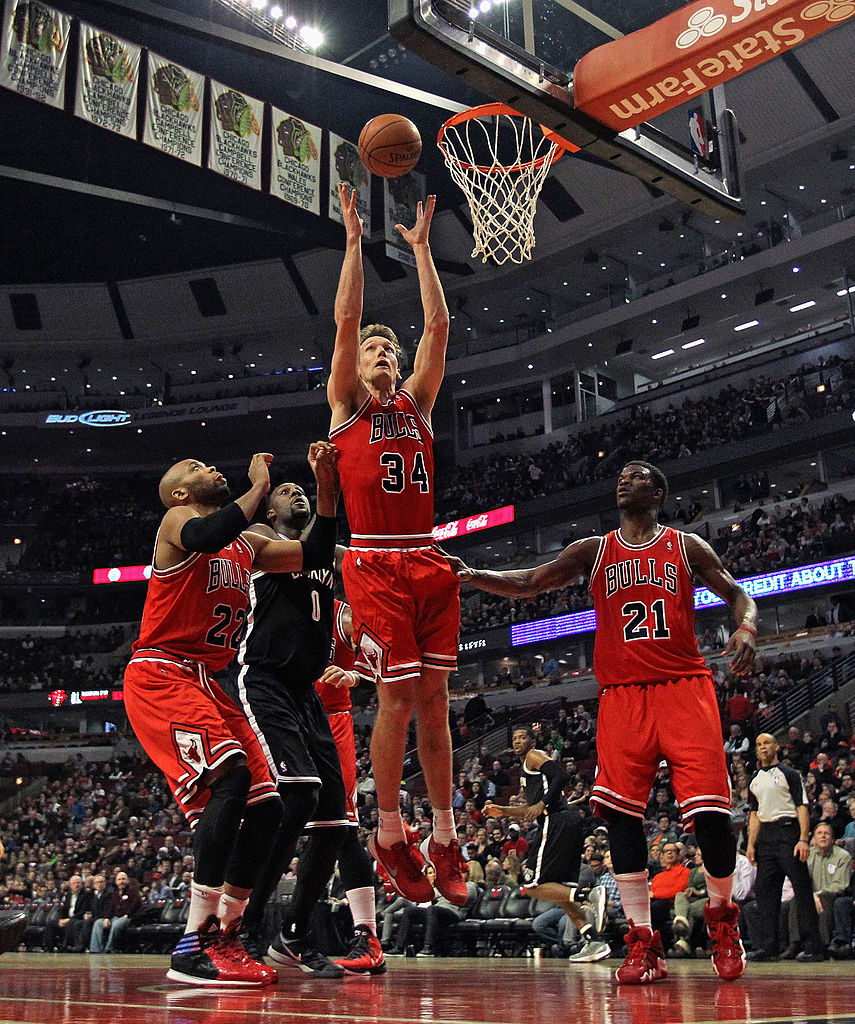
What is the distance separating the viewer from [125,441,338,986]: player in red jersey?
4719 mm

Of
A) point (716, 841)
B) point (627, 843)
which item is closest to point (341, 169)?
point (627, 843)

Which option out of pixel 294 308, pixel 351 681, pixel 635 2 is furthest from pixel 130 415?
pixel 351 681

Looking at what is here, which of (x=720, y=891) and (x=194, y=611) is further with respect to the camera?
(x=720, y=891)

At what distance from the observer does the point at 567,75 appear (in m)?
7.09

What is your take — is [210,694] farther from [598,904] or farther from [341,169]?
[341,169]

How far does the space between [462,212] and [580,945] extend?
2551cm

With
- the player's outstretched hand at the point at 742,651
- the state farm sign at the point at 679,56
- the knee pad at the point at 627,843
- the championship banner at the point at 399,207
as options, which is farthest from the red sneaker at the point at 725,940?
the championship banner at the point at 399,207

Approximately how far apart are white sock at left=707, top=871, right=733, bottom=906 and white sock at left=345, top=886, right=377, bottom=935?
185 cm

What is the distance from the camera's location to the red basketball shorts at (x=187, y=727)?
15.5ft

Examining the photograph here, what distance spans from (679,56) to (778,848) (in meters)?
6.43

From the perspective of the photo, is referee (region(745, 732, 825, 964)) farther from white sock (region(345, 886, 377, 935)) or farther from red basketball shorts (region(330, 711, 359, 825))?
white sock (region(345, 886, 377, 935))

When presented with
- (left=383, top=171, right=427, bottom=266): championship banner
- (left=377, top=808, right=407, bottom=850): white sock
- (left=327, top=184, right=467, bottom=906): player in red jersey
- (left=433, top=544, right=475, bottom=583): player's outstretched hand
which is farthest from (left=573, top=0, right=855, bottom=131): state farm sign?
(left=383, top=171, right=427, bottom=266): championship banner

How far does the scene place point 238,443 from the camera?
40.8 metres

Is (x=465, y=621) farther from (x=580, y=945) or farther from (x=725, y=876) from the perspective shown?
(x=725, y=876)
